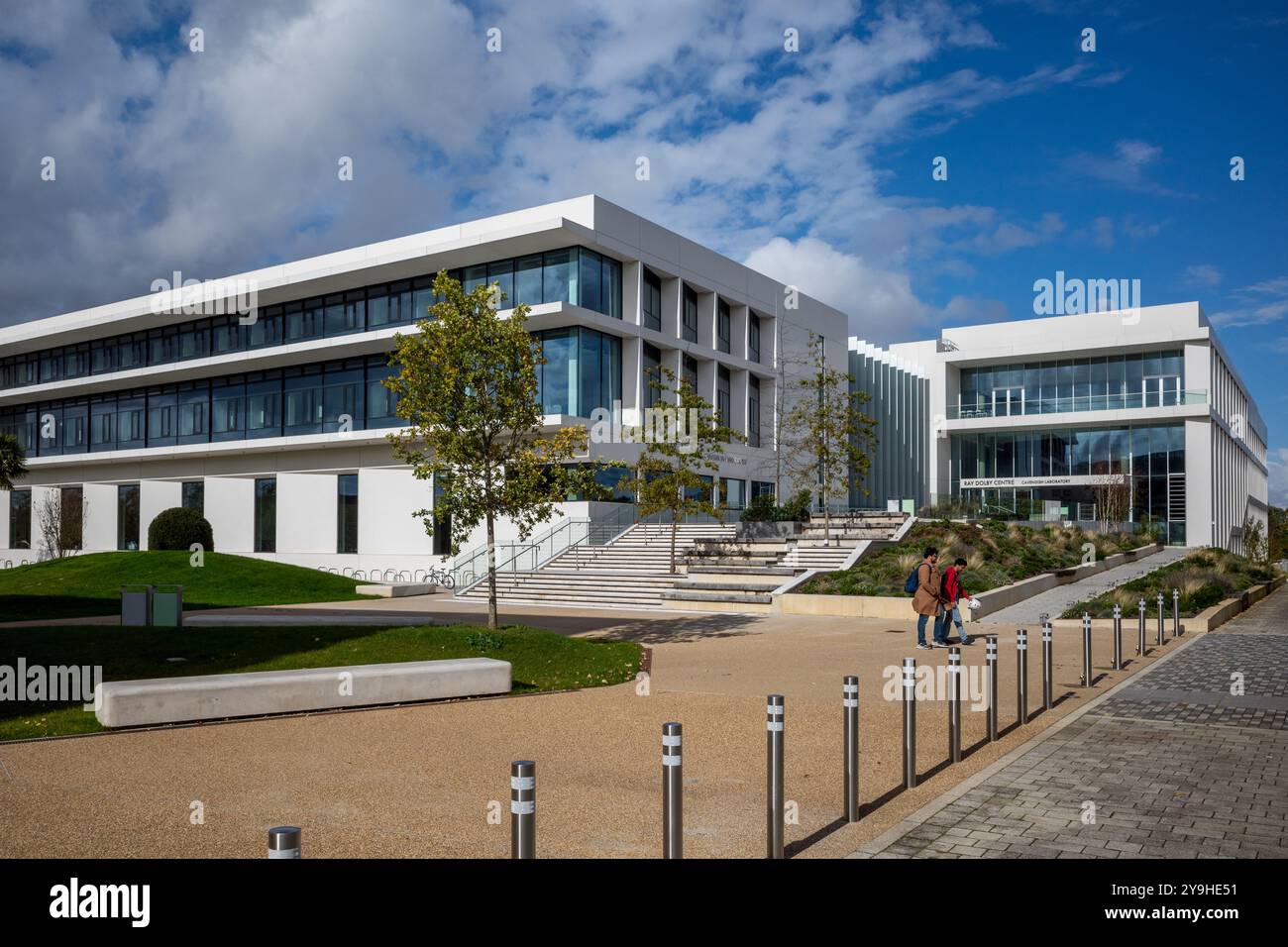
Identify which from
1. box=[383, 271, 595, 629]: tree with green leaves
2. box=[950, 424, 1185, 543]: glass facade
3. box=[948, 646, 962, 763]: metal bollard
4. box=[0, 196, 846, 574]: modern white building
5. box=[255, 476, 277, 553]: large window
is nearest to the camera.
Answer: box=[948, 646, 962, 763]: metal bollard

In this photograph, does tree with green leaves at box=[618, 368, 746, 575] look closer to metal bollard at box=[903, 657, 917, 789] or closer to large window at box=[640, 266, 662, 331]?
large window at box=[640, 266, 662, 331]

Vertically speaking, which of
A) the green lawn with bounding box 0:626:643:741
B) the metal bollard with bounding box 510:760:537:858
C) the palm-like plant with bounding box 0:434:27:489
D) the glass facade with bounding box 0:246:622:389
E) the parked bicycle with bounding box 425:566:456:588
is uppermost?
the glass facade with bounding box 0:246:622:389

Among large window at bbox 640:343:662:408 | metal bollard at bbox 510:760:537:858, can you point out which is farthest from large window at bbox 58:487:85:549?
metal bollard at bbox 510:760:537:858

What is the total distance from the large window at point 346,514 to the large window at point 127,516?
1440 cm

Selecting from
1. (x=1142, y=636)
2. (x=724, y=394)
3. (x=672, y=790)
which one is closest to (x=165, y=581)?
(x=724, y=394)

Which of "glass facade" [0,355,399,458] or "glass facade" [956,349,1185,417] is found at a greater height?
"glass facade" [956,349,1185,417]

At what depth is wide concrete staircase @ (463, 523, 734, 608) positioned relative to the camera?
28616 mm

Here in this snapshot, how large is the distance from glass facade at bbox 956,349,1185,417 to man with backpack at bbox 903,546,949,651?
138 feet

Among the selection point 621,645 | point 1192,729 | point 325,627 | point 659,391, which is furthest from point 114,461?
point 1192,729

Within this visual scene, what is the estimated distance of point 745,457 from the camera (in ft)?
144

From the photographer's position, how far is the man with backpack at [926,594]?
56.0ft

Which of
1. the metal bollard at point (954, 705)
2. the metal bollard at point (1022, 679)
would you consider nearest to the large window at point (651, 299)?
the metal bollard at point (1022, 679)
